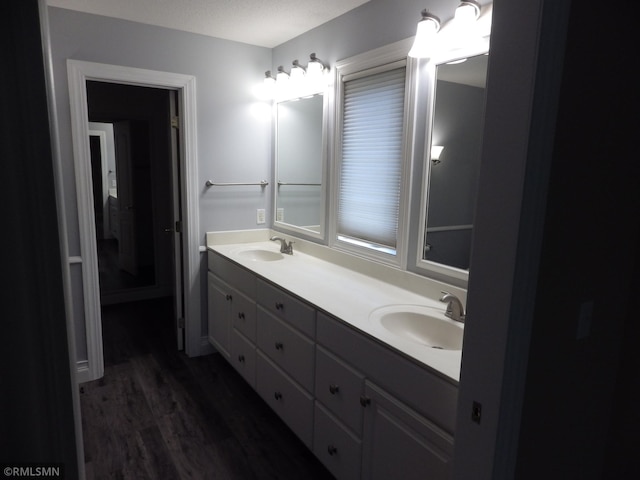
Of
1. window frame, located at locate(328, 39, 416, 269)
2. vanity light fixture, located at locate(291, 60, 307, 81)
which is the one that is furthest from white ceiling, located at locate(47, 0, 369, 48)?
window frame, located at locate(328, 39, 416, 269)

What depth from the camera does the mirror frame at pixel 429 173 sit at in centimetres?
181

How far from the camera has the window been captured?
2.15m

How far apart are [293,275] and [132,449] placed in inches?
47.3

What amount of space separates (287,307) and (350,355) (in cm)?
52

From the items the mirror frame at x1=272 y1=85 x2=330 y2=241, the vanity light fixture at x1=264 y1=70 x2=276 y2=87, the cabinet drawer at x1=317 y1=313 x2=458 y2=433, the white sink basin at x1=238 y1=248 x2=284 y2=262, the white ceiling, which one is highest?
the white ceiling

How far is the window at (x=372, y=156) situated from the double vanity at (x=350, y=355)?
16 centimetres

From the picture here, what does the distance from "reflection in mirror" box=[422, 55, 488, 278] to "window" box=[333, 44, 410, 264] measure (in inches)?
6.6

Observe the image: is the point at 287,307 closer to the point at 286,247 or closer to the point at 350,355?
the point at 350,355

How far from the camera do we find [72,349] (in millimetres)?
736

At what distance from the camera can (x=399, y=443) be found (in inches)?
57.4

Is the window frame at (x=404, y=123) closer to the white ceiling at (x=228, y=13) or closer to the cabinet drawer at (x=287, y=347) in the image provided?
the white ceiling at (x=228, y=13)

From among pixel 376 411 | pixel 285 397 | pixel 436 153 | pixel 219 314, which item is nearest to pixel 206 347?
pixel 219 314

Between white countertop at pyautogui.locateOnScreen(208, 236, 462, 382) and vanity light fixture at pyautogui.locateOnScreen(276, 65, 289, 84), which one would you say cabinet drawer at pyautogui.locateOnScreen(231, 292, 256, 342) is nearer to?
white countertop at pyautogui.locateOnScreen(208, 236, 462, 382)

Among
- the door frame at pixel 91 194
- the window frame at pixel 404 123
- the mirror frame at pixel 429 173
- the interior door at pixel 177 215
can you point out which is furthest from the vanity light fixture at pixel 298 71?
the mirror frame at pixel 429 173
